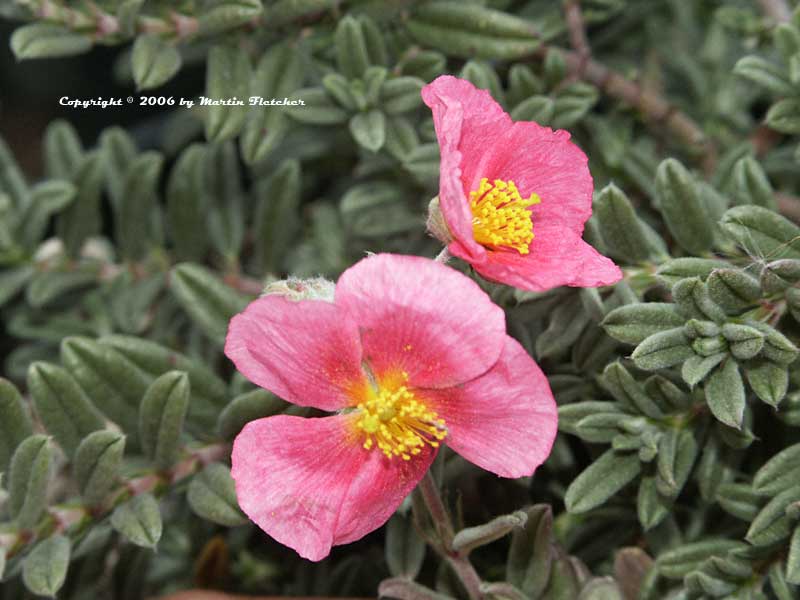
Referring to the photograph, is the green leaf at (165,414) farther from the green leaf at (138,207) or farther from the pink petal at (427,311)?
the green leaf at (138,207)

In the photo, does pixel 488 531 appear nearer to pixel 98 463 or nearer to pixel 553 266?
pixel 553 266

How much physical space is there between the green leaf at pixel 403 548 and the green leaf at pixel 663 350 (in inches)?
15.8

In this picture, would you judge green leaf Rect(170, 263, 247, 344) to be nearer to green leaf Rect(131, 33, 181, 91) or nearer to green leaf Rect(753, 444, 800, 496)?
green leaf Rect(131, 33, 181, 91)

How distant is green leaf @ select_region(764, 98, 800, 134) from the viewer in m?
1.52

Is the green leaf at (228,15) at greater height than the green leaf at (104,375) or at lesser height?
greater

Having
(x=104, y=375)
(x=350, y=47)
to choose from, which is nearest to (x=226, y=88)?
(x=350, y=47)

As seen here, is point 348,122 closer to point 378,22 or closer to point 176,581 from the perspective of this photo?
point 378,22

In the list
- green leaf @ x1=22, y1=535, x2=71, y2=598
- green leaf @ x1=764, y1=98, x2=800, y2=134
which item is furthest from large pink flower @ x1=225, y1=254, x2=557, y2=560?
green leaf @ x1=764, y1=98, x2=800, y2=134

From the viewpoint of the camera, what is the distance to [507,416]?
1.09 metres

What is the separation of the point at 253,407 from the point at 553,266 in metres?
0.45

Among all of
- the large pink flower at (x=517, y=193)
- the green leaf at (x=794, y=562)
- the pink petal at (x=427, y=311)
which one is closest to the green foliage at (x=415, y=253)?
the green leaf at (x=794, y=562)

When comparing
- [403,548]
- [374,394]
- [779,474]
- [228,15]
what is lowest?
[403,548]

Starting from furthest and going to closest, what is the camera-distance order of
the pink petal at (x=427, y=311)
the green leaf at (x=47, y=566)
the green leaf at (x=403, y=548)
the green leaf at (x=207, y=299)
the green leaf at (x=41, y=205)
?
the green leaf at (x=41, y=205) < the green leaf at (x=207, y=299) < the green leaf at (x=403, y=548) < the green leaf at (x=47, y=566) < the pink petal at (x=427, y=311)

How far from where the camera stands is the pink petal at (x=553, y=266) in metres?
1.10
